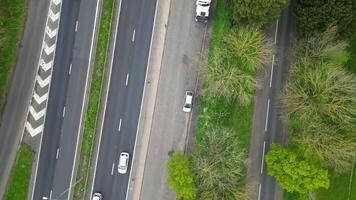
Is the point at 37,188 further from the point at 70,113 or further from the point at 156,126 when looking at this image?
the point at 156,126

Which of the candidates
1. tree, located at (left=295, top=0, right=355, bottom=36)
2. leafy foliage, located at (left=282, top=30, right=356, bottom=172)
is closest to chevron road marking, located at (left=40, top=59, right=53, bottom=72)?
leafy foliage, located at (left=282, top=30, right=356, bottom=172)

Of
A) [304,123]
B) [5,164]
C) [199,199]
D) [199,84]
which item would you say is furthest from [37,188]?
[304,123]

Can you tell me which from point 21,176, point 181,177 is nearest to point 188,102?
point 181,177

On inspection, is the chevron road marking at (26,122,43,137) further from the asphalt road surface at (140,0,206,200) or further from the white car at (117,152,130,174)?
the asphalt road surface at (140,0,206,200)

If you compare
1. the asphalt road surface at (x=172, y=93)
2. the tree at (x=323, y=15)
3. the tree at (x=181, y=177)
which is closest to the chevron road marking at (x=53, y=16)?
the asphalt road surface at (x=172, y=93)

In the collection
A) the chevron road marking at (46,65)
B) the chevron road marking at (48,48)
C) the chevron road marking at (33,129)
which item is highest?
the chevron road marking at (48,48)

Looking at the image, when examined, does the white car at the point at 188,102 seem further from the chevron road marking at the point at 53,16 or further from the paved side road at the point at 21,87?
the paved side road at the point at 21,87

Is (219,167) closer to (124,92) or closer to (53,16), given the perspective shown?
(124,92)
